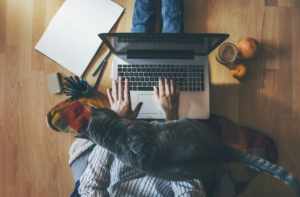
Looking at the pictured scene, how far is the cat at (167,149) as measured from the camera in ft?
1.61

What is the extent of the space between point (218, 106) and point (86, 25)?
931 mm

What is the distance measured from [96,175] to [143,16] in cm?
91

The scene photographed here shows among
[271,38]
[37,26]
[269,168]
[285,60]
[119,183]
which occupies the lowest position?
[119,183]

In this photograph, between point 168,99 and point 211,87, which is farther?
point 211,87

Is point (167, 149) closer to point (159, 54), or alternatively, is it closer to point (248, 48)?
point (159, 54)

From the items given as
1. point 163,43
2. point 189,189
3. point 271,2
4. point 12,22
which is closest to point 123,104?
point 163,43

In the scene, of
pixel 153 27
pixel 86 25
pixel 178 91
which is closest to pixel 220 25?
pixel 153 27

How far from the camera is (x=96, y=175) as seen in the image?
0.80 m

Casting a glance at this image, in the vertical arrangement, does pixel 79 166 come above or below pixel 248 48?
below

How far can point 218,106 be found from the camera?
0.94m

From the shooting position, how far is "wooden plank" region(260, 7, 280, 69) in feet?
3.10

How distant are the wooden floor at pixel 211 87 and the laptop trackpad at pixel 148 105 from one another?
27cm

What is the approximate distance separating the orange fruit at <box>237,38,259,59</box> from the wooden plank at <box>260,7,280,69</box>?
13cm

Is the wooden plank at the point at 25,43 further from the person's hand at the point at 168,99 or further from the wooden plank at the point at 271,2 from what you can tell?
the wooden plank at the point at 271,2
